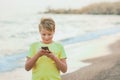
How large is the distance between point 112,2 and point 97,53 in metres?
19.9

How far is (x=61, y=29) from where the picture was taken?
1931 centimetres

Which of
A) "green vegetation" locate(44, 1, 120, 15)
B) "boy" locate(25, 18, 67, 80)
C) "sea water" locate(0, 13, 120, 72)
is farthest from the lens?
"green vegetation" locate(44, 1, 120, 15)

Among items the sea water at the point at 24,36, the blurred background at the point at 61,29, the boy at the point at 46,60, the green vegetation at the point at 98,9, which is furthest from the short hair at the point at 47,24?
the green vegetation at the point at 98,9

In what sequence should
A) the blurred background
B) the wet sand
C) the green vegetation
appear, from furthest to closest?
1. the green vegetation
2. the blurred background
3. the wet sand

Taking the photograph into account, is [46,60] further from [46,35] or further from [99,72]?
[99,72]

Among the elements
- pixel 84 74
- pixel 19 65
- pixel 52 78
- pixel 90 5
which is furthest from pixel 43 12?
pixel 52 78

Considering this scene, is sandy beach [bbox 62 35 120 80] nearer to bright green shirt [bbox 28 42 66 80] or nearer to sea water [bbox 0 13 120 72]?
sea water [bbox 0 13 120 72]

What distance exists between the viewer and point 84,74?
800cm

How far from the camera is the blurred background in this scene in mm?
10980

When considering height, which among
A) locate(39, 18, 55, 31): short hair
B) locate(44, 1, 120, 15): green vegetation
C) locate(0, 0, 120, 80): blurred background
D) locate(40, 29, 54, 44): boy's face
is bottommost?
locate(44, 1, 120, 15): green vegetation

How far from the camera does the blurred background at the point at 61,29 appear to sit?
1098 cm

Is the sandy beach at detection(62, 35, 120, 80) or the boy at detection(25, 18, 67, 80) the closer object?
the boy at detection(25, 18, 67, 80)

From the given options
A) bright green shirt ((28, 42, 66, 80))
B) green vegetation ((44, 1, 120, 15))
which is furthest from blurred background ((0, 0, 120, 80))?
bright green shirt ((28, 42, 66, 80))

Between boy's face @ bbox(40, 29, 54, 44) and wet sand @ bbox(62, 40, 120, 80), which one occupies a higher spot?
boy's face @ bbox(40, 29, 54, 44)
